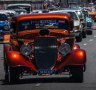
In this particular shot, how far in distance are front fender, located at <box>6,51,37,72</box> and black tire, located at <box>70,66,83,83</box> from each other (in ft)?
3.02

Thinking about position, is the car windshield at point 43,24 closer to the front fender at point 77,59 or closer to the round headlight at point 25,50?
the round headlight at point 25,50

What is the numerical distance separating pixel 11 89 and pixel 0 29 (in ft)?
74.5

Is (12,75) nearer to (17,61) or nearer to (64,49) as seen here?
(17,61)

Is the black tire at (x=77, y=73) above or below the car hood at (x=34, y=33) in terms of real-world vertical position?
below

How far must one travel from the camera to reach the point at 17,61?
14.3 metres

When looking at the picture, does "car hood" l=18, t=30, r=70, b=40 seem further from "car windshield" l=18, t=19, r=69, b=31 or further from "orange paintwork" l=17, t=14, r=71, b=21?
"orange paintwork" l=17, t=14, r=71, b=21

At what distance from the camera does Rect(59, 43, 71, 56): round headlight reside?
1476cm

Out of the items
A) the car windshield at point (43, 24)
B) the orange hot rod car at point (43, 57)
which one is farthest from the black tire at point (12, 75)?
the car windshield at point (43, 24)

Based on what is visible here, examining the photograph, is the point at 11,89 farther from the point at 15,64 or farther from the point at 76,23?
the point at 76,23

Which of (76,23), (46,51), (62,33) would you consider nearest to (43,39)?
(46,51)

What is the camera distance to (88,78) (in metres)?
15.9

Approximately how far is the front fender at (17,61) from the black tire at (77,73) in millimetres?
919

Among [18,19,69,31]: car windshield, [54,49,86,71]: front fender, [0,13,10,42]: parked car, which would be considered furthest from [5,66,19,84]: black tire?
[0,13,10,42]: parked car

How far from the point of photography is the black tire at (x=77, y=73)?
14492 millimetres
